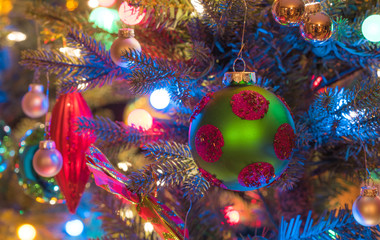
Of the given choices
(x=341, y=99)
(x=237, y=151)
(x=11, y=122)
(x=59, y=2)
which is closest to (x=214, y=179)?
(x=237, y=151)

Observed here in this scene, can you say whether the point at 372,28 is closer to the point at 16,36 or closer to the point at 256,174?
the point at 256,174

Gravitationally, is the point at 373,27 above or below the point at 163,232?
above

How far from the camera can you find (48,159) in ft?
2.39

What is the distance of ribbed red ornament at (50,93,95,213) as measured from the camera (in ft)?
2.54

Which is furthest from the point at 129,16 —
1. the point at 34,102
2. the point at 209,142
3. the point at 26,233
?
the point at 26,233

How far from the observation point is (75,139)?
0.77 metres

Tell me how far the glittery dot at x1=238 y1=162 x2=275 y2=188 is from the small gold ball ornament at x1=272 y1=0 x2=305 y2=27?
7.3 inches

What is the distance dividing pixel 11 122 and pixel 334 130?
988 mm

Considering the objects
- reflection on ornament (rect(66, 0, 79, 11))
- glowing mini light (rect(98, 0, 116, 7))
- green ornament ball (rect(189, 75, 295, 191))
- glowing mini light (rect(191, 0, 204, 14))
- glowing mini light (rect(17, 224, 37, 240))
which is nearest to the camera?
green ornament ball (rect(189, 75, 295, 191))

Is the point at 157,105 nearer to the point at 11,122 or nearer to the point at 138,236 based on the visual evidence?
the point at 138,236

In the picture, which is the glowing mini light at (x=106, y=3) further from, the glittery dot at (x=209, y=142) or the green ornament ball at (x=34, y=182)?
the glittery dot at (x=209, y=142)

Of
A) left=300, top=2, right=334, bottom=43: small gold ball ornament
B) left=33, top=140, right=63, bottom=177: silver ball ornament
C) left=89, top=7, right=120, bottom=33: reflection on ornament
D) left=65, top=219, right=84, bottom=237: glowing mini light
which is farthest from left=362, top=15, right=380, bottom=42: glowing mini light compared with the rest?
left=65, top=219, right=84, bottom=237: glowing mini light

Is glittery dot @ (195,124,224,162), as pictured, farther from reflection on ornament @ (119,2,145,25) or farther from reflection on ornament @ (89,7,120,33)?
reflection on ornament @ (89,7,120,33)

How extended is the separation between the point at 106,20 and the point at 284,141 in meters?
0.50
